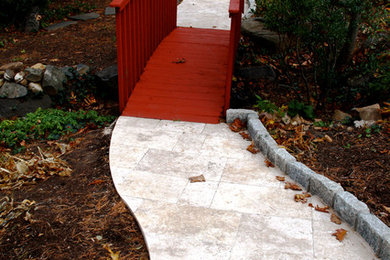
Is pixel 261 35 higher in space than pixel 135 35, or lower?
lower

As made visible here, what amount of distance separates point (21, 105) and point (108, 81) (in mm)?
1353

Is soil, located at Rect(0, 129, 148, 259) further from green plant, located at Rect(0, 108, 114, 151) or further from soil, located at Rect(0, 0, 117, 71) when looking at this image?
soil, located at Rect(0, 0, 117, 71)

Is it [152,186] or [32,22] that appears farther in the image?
[32,22]

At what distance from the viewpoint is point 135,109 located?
19.8 ft

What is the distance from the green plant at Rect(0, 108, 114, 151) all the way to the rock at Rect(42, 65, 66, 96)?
47cm

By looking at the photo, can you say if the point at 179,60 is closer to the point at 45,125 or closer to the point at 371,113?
the point at 45,125

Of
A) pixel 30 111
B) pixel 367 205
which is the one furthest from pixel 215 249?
pixel 30 111

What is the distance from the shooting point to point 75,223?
148 inches

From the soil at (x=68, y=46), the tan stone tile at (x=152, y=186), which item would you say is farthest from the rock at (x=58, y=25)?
the tan stone tile at (x=152, y=186)

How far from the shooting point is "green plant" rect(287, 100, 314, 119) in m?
5.77

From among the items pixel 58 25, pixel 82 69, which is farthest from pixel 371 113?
pixel 58 25

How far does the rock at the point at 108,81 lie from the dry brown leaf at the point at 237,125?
2.14m

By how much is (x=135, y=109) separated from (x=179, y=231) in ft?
9.10

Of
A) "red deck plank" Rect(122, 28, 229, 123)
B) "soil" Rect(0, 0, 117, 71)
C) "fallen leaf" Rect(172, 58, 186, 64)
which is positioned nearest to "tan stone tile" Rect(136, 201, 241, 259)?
"red deck plank" Rect(122, 28, 229, 123)
